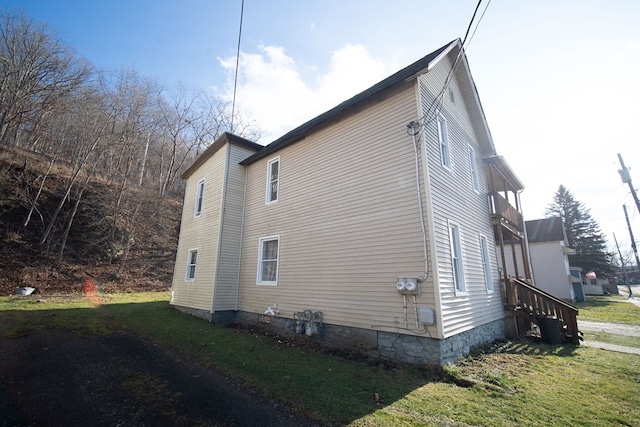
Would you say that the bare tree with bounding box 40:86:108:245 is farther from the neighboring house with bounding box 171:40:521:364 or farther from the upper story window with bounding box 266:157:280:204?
the upper story window with bounding box 266:157:280:204

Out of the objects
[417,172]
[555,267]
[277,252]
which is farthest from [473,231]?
[555,267]

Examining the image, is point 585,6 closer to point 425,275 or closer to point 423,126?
point 423,126

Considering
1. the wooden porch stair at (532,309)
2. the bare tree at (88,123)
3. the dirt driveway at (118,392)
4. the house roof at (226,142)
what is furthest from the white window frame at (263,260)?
the bare tree at (88,123)

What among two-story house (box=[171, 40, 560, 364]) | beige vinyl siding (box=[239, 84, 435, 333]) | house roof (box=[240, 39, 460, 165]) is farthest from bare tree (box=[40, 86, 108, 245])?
beige vinyl siding (box=[239, 84, 435, 333])

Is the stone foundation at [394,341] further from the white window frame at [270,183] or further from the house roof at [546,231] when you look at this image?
the house roof at [546,231]

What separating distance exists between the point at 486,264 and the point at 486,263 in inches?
1.4

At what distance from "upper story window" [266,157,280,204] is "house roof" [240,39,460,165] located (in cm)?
47

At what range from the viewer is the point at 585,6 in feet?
19.0

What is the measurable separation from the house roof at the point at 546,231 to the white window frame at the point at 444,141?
19.2 m

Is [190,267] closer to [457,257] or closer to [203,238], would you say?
[203,238]

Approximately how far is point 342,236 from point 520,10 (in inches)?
238

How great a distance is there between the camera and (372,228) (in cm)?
725

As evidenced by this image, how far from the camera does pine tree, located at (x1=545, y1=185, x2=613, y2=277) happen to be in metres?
31.1

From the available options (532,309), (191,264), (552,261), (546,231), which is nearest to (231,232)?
(191,264)
